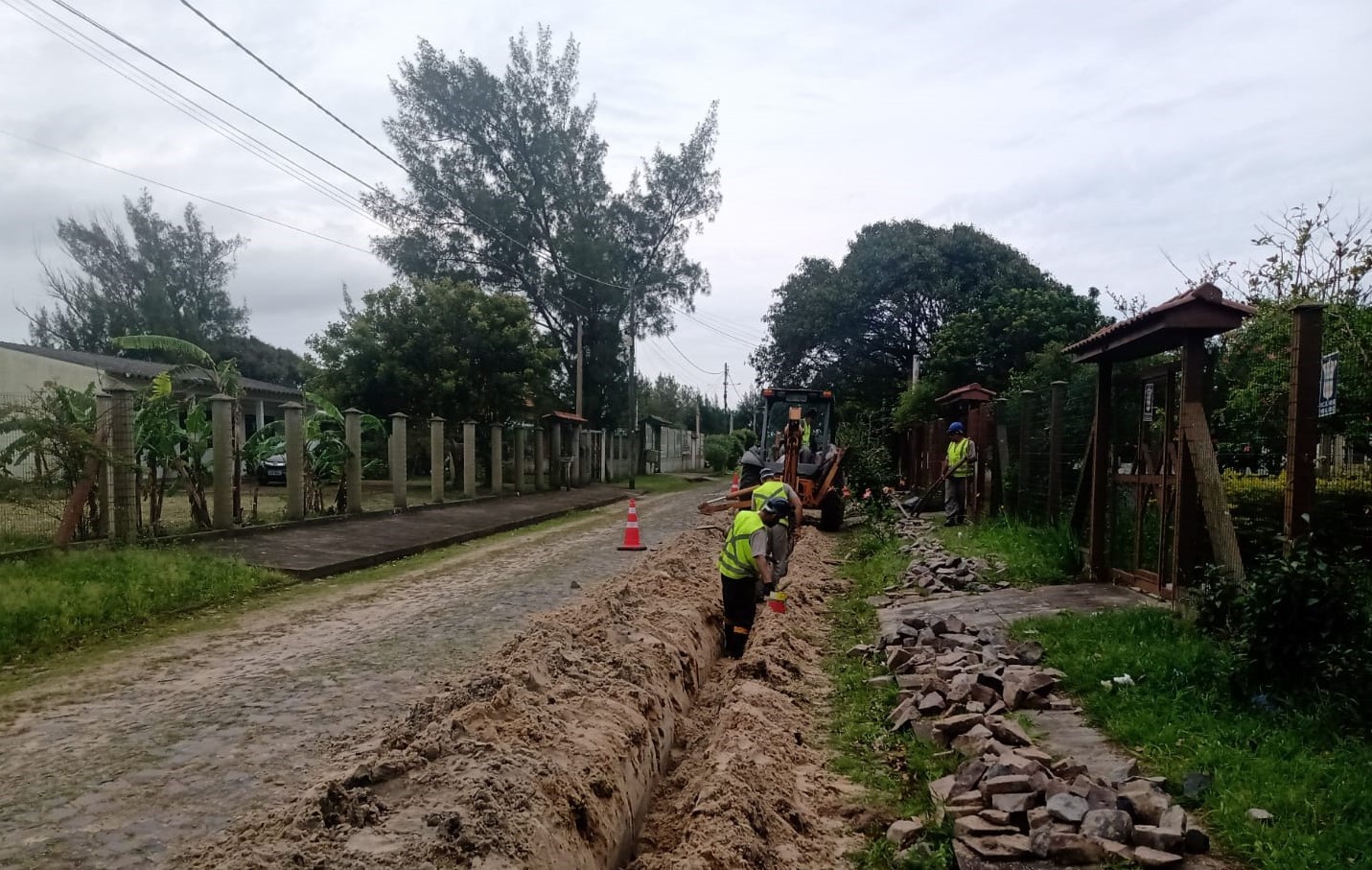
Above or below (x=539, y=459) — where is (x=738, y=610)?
below

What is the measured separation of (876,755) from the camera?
5.00 meters

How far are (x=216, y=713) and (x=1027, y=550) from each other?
7301 mm

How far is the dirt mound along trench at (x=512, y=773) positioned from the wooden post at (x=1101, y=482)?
3.44 meters

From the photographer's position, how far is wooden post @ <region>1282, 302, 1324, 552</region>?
524 centimetres

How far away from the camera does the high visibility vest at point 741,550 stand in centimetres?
715

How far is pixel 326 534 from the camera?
14148 millimetres

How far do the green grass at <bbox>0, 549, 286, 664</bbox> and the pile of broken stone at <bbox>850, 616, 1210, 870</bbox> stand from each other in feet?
22.0

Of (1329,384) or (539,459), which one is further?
(539,459)

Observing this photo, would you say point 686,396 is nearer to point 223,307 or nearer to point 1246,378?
point 223,307

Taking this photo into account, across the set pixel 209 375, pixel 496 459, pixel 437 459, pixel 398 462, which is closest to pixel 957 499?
pixel 398 462

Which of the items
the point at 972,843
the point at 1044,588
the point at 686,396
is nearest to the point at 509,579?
the point at 1044,588

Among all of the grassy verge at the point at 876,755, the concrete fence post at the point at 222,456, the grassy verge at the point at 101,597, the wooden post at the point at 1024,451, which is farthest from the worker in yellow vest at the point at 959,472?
the concrete fence post at the point at 222,456

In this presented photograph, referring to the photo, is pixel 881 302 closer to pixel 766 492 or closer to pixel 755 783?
pixel 766 492

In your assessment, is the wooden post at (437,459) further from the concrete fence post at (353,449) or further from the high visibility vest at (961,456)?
the high visibility vest at (961,456)
